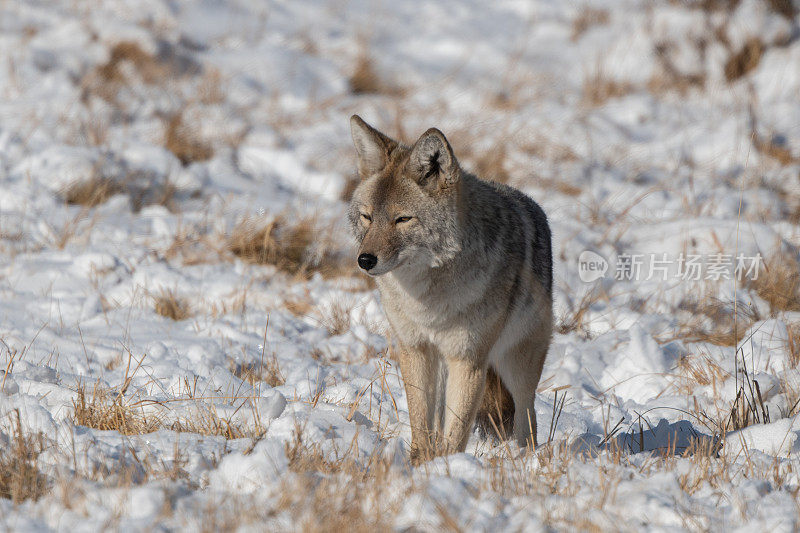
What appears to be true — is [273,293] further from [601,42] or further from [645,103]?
[601,42]

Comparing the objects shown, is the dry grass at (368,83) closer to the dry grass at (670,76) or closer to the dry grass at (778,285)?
the dry grass at (670,76)

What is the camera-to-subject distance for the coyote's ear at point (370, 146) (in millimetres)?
3926

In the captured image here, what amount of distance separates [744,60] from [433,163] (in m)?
9.68

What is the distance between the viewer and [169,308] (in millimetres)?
5656

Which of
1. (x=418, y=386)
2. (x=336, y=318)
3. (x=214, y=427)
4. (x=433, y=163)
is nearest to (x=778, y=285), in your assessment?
(x=336, y=318)

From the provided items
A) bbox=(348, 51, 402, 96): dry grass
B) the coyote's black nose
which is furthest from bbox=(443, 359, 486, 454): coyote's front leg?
bbox=(348, 51, 402, 96): dry grass

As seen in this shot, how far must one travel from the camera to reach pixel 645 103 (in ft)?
35.1

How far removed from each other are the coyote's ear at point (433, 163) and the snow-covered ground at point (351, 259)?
1180mm

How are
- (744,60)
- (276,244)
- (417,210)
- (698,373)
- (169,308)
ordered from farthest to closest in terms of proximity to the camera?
(744,60) → (276,244) → (169,308) → (698,373) → (417,210)

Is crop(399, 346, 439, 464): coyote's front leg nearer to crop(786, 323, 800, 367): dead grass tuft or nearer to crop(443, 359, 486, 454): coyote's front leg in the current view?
crop(443, 359, 486, 454): coyote's front leg

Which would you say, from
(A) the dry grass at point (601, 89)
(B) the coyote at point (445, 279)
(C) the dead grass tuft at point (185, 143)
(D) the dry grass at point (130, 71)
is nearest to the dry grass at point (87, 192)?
(C) the dead grass tuft at point (185, 143)

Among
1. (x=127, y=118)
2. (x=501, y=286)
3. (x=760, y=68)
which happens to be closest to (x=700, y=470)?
(x=501, y=286)

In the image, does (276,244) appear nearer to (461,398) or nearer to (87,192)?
(87,192)

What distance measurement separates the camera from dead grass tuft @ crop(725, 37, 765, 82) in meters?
11.5
